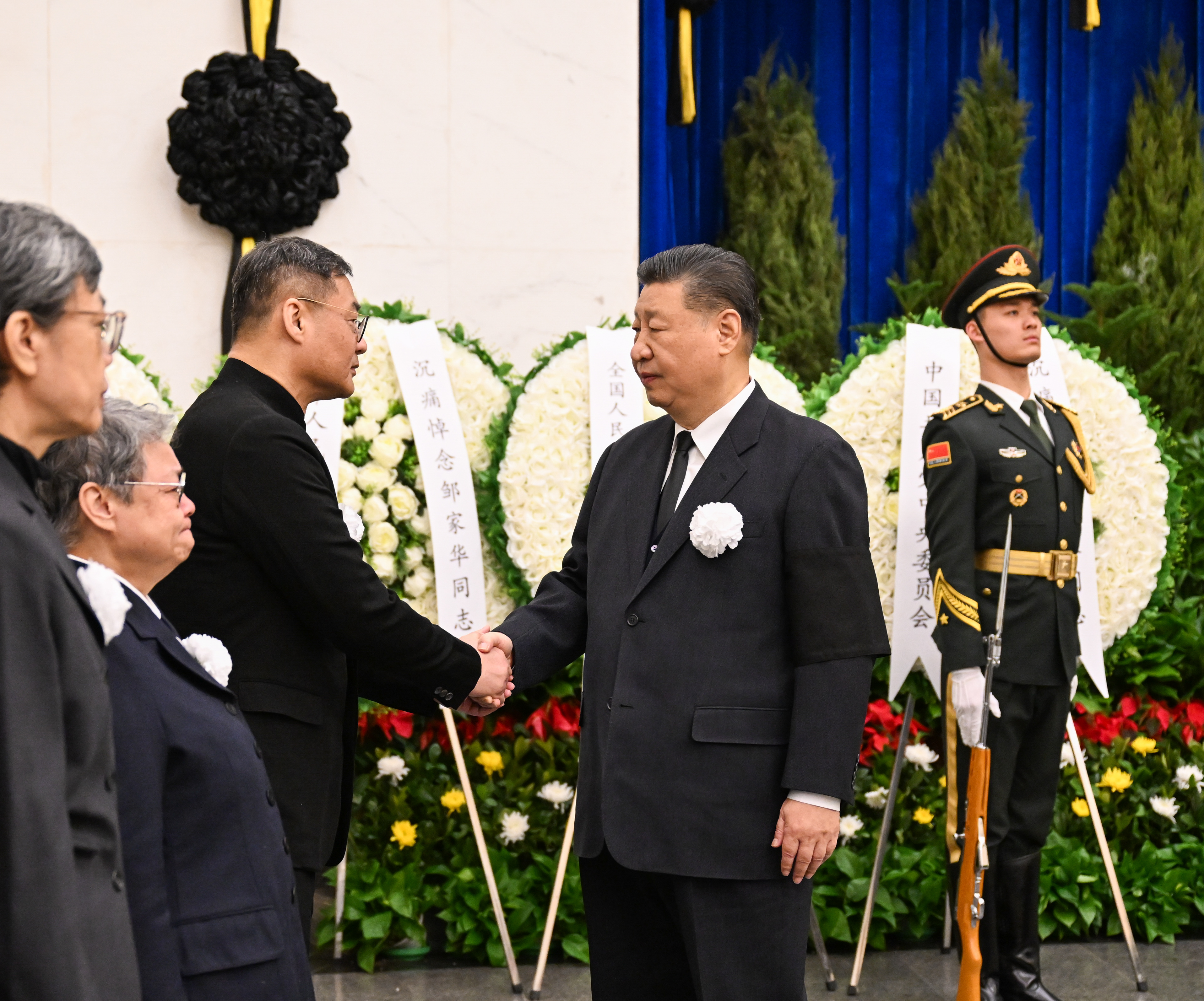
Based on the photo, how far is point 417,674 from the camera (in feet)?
7.84

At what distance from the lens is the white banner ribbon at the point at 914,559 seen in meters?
3.68

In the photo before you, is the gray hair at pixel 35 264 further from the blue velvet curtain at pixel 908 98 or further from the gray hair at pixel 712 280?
the blue velvet curtain at pixel 908 98

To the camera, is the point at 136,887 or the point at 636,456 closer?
the point at 136,887

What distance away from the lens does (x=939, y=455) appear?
3.40 metres

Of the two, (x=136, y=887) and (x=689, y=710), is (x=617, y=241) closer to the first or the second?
(x=689, y=710)

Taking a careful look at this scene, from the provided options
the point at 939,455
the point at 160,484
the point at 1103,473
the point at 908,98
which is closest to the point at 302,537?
the point at 160,484

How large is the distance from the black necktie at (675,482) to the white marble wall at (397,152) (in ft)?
8.03

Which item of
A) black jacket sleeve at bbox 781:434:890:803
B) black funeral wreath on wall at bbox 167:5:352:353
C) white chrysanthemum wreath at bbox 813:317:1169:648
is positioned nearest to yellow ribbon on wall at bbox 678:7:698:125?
black funeral wreath on wall at bbox 167:5:352:353

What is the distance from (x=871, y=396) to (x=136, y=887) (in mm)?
2688

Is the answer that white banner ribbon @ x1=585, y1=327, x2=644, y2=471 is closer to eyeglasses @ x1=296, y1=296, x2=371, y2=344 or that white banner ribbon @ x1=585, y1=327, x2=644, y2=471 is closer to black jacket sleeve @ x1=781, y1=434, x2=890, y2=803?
eyeglasses @ x1=296, y1=296, x2=371, y2=344

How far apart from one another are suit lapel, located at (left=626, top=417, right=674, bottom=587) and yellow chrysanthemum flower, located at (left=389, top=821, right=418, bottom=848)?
164 cm

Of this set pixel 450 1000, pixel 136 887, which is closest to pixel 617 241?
pixel 450 1000

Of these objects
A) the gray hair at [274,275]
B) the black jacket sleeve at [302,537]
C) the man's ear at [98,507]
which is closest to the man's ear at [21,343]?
the man's ear at [98,507]

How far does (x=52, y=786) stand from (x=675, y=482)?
134cm
